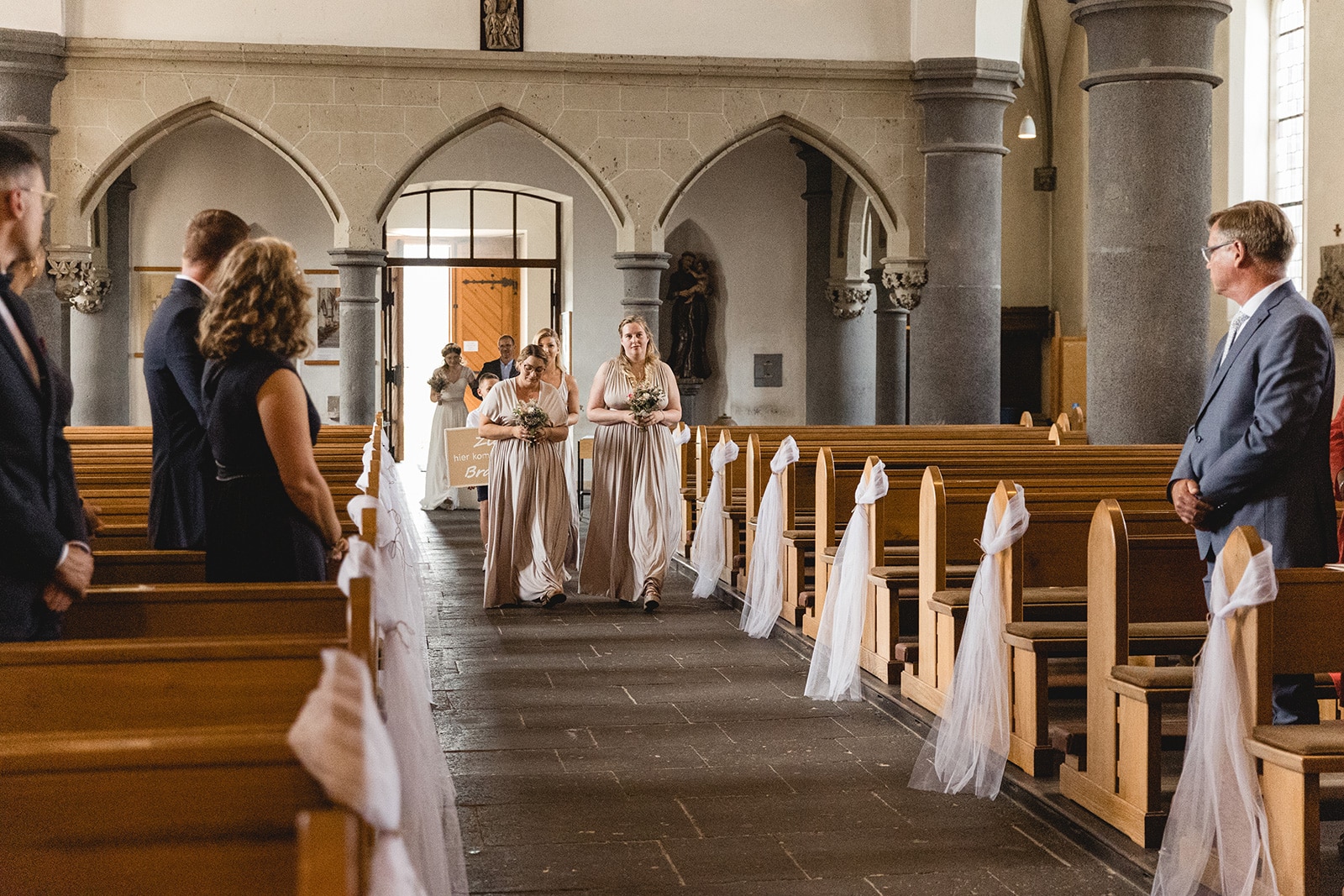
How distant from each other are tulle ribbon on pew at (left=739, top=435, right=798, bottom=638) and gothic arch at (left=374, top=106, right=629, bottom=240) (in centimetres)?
574

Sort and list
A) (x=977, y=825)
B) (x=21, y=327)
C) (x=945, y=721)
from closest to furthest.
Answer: (x=21, y=327) → (x=977, y=825) → (x=945, y=721)

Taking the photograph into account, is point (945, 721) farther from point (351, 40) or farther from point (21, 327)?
point (351, 40)

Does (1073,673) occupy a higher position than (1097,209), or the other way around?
(1097,209)

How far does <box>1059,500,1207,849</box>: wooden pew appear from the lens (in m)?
3.55

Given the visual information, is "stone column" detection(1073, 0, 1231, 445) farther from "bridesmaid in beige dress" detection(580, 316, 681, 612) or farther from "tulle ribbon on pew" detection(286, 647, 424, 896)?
"tulle ribbon on pew" detection(286, 647, 424, 896)

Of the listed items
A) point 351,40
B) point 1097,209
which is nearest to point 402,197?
point 351,40

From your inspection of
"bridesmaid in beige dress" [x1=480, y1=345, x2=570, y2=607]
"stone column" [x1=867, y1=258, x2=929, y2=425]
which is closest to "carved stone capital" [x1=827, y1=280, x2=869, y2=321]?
"stone column" [x1=867, y1=258, x2=929, y2=425]

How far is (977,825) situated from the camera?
3893 millimetres

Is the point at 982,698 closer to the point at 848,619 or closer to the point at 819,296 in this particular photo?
the point at 848,619

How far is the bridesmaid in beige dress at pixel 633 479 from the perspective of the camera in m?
7.66

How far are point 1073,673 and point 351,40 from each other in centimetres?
867

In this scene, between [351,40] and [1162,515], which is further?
[351,40]

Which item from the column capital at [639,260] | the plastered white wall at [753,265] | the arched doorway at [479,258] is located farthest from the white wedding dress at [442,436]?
the plastered white wall at [753,265]

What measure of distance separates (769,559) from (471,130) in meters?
6.57
